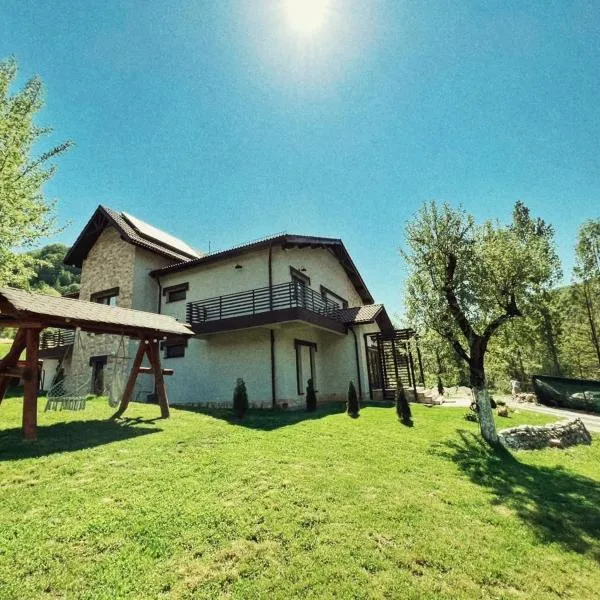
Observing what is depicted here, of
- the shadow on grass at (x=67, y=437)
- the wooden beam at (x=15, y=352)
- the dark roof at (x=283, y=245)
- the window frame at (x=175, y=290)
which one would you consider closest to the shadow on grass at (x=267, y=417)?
the shadow on grass at (x=67, y=437)

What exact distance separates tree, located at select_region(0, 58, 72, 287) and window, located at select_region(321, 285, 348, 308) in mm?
12972

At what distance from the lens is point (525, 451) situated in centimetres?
1070

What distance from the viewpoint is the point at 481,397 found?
11.0m

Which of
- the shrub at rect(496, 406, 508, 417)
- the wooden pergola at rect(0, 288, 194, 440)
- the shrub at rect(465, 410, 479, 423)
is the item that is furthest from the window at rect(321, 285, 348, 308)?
the wooden pergola at rect(0, 288, 194, 440)

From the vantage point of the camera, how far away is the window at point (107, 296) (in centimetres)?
1903

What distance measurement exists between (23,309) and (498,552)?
968 centimetres

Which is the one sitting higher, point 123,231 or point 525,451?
point 123,231

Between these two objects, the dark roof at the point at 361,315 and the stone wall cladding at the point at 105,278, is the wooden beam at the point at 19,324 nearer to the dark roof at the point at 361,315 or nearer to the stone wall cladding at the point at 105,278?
the stone wall cladding at the point at 105,278

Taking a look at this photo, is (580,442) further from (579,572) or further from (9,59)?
(9,59)

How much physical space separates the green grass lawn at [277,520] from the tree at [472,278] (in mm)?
3972

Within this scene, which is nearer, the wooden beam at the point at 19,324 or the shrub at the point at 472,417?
the wooden beam at the point at 19,324

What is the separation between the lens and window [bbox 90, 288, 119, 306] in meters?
19.0

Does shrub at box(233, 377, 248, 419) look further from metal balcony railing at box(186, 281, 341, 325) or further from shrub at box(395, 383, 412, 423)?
shrub at box(395, 383, 412, 423)

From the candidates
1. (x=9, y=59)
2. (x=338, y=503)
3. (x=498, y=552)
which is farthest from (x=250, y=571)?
(x=9, y=59)
